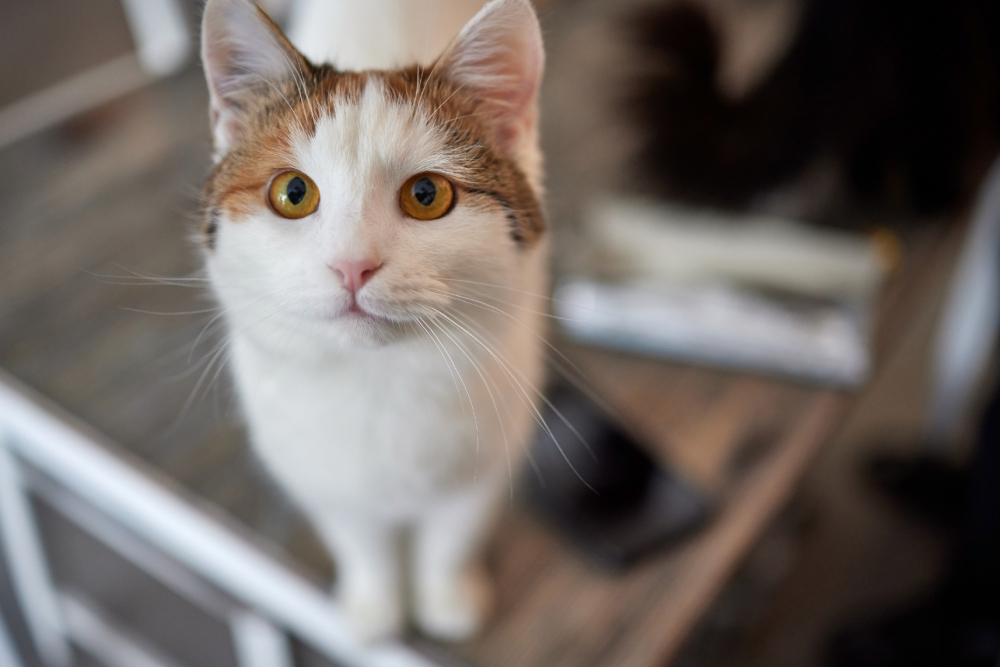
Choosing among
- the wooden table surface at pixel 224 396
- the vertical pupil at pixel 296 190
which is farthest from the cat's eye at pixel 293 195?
the wooden table surface at pixel 224 396

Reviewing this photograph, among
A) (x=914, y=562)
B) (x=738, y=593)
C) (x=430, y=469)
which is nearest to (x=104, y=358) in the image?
(x=430, y=469)

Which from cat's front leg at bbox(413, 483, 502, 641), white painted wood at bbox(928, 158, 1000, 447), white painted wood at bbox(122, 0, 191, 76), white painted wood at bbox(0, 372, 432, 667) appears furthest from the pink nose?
white painted wood at bbox(928, 158, 1000, 447)

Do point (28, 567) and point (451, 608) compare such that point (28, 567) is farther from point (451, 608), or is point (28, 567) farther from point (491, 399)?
point (491, 399)

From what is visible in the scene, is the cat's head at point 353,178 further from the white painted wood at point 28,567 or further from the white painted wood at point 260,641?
the white painted wood at point 28,567

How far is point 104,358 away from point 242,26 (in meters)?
0.52

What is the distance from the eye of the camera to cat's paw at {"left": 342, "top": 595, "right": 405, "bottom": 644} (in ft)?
1.90

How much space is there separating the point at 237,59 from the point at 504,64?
0.45 ft

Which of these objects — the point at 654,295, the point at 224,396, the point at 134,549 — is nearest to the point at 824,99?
the point at 654,295

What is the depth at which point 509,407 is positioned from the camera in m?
0.50

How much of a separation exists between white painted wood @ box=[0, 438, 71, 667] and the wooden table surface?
0.13m

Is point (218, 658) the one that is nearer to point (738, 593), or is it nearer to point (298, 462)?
point (298, 462)

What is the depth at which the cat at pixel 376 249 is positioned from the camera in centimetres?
37

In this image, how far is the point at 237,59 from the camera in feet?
1.25

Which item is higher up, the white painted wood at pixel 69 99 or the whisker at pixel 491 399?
the white painted wood at pixel 69 99
